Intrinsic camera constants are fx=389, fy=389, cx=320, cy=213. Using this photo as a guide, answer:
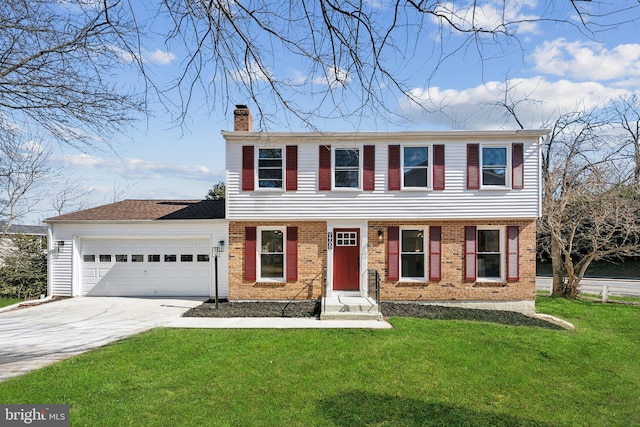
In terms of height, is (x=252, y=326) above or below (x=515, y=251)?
below

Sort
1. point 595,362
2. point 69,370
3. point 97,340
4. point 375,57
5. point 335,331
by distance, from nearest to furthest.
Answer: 1. point 375,57
2. point 69,370
3. point 595,362
4. point 97,340
5. point 335,331

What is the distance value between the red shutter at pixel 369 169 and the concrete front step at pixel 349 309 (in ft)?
11.1

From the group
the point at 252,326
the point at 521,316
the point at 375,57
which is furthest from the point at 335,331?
the point at 375,57

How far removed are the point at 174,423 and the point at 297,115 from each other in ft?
11.4

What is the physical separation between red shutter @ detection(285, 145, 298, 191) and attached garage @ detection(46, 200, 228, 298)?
288cm

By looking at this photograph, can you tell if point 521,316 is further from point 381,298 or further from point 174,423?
point 174,423

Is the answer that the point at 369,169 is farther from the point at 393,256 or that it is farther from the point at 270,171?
the point at 270,171

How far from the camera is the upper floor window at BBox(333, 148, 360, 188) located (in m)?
11.9

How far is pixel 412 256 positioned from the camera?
12055mm

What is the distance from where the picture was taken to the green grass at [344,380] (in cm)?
447

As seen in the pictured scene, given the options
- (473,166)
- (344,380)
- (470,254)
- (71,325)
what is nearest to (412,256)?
(470,254)

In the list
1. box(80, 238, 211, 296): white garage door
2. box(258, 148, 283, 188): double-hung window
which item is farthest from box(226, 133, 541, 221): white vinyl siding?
box(80, 238, 211, 296): white garage door

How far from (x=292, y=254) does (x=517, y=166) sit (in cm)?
730

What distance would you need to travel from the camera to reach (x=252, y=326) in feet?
28.7
